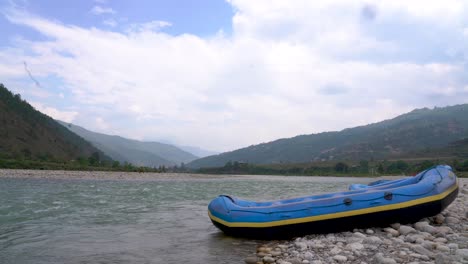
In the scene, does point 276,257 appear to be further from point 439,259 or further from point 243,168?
point 243,168

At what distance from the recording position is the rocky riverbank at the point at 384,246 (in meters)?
7.15

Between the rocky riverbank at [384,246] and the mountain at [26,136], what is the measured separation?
67.7 m

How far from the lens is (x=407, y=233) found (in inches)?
353

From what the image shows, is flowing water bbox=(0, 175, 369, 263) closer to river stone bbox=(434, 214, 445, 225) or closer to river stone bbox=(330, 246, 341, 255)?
river stone bbox=(330, 246, 341, 255)

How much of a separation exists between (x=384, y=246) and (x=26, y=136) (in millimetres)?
89835

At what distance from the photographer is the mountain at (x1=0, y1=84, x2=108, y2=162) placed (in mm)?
73306

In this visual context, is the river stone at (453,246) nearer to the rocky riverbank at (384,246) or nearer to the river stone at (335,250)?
the rocky riverbank at (384,246)

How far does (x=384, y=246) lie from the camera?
812 centimetres

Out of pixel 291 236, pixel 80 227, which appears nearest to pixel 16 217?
pixel 80 227

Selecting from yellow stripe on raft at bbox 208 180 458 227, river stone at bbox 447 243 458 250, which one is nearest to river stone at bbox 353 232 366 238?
yellow stripe on raft at bbox 208 180 458 227

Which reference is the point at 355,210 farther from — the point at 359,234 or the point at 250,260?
the point at 250,260

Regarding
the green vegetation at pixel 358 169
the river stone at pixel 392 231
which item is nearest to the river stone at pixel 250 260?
the river stone at pixel 392 231

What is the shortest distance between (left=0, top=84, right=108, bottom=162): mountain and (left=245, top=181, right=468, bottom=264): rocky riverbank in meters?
67.7

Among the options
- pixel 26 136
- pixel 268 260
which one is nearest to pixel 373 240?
pixel 268 260
